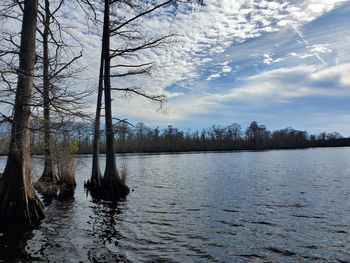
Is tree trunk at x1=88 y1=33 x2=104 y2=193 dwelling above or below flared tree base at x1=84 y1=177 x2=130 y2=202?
above

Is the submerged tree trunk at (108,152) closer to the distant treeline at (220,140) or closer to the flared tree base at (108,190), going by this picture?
the flared tree base at (108,190)

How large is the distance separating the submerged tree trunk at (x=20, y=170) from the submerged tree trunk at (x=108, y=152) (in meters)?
7.31

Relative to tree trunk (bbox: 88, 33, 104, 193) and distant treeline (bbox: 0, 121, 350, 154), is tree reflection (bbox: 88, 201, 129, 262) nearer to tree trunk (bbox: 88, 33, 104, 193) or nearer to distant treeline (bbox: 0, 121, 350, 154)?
tree trunk (bbox: 88, 33, 104, 193)

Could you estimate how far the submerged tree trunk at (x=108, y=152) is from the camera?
19578mm

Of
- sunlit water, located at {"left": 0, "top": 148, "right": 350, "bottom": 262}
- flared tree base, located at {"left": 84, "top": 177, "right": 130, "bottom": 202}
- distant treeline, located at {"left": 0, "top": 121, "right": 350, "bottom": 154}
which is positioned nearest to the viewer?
sunlit water, located at {"left": 0, "top": 148, "right": 350, "bottom": 262}

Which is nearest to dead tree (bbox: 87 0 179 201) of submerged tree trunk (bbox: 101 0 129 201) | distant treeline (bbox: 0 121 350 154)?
submerged tree trunk (bbox: 101 0 129 201)

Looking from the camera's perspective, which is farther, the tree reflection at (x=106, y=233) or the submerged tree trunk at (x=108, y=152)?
the submerged tree trunk at (x=108, y=152)

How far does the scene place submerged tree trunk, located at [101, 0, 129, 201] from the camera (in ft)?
64.2

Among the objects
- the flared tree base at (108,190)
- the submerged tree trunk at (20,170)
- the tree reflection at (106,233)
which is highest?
the submerged tree trunk at (20,170)

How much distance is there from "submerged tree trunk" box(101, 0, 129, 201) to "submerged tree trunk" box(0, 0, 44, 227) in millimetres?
7308

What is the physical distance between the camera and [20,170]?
1170 centimetres

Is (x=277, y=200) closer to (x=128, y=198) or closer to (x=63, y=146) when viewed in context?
(x=128, y=198)

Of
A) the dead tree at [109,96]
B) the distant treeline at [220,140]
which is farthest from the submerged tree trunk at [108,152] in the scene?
the distant treeline at [220,140]

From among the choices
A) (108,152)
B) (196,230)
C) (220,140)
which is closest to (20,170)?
(196,230)
